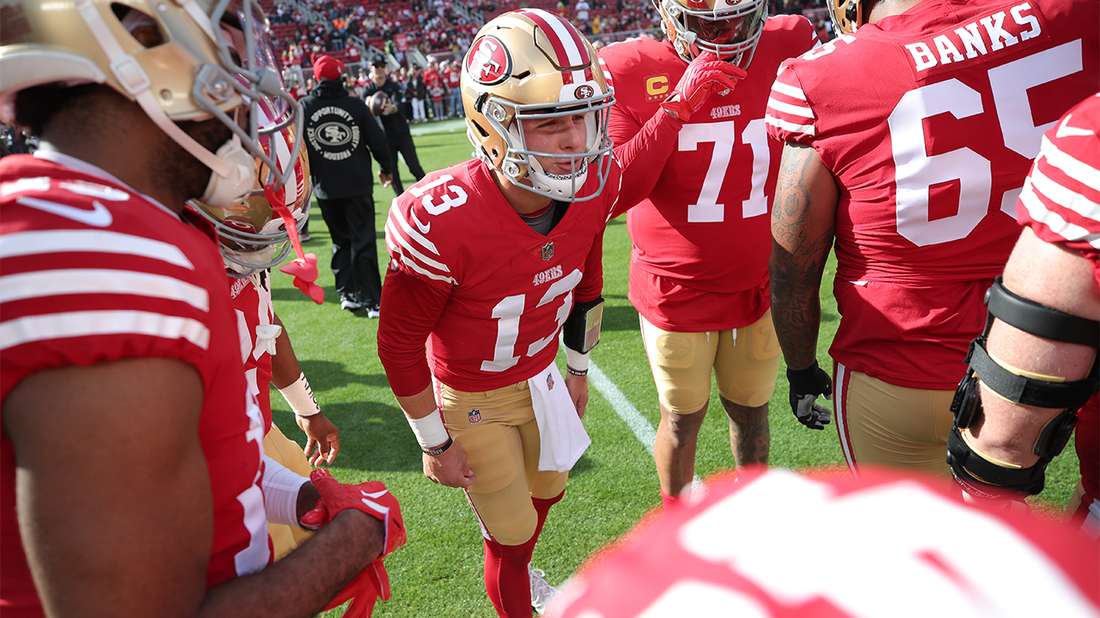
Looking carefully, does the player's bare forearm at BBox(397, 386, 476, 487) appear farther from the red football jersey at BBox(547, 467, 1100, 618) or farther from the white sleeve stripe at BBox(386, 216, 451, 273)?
the red football jersey at BBox(547, 467, 1100, 618)

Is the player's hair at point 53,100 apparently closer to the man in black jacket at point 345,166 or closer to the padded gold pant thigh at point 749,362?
the padded gold pant thigh at point 749,362

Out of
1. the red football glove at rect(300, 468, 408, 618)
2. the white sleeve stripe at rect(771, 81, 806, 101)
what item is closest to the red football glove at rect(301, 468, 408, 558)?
the red football glove at rect(300, 468, 408, 618)

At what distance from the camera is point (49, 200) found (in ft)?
2.90

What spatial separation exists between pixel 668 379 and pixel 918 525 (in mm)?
2442

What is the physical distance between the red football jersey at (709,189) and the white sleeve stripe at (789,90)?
0.81m

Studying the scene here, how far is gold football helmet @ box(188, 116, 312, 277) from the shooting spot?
1.63m

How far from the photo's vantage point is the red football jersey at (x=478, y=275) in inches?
78.9

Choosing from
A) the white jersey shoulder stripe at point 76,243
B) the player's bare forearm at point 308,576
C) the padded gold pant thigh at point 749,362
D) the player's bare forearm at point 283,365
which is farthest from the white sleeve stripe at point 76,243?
the padded gold pant thigh at point 749,362

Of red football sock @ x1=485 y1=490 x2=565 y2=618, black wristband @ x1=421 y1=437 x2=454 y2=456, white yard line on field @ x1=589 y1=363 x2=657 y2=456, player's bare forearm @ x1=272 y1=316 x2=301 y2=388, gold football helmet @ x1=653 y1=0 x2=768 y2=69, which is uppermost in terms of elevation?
gold football helmet @ x1=653 y1=0 x2=768 y2=69

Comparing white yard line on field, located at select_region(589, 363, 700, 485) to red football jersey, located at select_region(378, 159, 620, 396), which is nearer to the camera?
red football jersey, located at select_region(378, 159, 620, 396)

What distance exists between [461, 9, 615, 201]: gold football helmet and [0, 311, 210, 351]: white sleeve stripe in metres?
1.31

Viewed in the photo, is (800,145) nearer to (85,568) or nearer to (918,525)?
(918,525)

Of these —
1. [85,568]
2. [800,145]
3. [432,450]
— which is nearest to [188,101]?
[85,568]

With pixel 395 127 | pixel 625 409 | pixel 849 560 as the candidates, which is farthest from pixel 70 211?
pixel 395 127
